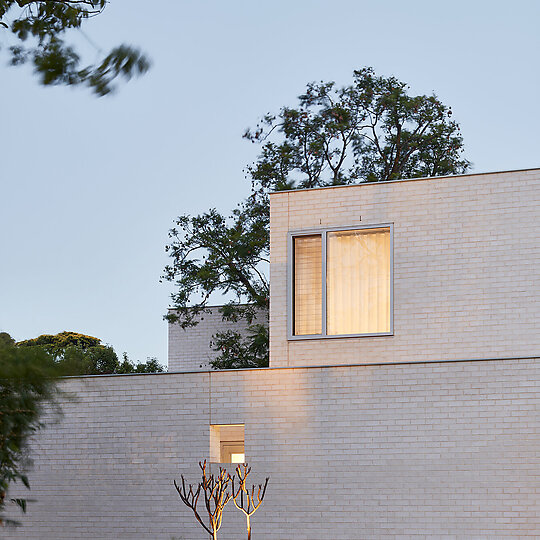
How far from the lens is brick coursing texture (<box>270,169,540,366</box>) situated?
420 inches

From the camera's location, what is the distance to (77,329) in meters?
33.6

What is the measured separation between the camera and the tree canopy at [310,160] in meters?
19.4

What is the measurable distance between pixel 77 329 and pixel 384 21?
15.3m

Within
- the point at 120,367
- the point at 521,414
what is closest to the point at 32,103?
the point at 521,414

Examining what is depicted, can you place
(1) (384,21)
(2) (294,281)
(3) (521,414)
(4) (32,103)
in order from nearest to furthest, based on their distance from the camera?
(4) (32,103)
(3) (521,414)
(2) (294,281)
(1) (384,21)

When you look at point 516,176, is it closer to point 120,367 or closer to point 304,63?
point 304,63

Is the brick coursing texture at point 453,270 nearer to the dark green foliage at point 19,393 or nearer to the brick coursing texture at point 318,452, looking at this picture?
the brick coursing texture at point 318,452

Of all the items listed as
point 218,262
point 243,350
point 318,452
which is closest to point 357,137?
point 218,262

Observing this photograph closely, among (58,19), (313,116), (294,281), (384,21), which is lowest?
(294,281)

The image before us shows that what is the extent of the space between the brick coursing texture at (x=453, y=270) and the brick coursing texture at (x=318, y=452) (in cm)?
105

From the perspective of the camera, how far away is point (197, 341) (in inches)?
834

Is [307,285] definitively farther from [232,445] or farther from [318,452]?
[232,445]

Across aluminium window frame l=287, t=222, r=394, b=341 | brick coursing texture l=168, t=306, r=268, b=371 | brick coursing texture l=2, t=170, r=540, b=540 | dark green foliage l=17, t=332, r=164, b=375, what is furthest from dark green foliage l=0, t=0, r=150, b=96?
brick coursing texture l=168, t=306, r=268, b=371

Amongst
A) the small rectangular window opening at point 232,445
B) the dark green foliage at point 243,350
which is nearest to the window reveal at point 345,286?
the small rectangular window opening at point 232,445
